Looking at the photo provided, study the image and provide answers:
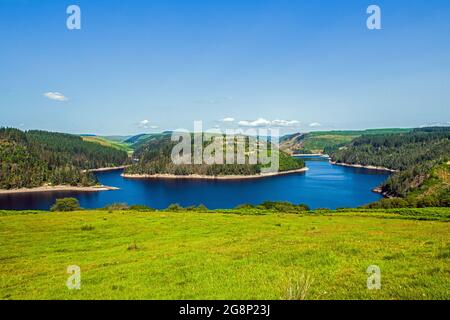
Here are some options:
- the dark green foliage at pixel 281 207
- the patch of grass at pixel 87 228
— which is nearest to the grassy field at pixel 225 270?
the patch of grass at pixel 87 228

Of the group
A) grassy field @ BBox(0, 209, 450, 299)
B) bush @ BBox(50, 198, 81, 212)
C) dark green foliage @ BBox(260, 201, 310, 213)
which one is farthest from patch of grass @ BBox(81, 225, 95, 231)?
bush @ BBox(50, 198, 81, 212)

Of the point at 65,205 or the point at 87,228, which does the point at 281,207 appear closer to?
the point at 87,228

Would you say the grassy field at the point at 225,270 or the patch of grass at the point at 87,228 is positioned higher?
the grassy field at the point at 225,270

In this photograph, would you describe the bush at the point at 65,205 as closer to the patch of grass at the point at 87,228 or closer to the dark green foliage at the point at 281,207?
the patch of grass at the point at 87,228

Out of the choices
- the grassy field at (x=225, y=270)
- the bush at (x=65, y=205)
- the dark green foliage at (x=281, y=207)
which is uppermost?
the grassy field at (x=225, y=270)

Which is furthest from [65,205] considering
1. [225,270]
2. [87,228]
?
[225,270]

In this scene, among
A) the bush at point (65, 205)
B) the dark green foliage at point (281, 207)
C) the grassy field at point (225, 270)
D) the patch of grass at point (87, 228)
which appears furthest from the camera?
the bush at point (65, 205)

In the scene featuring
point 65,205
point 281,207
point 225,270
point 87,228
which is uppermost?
point 225,270

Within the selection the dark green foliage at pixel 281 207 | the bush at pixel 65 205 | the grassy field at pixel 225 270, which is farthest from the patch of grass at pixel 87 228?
the bush at pixel 65 205

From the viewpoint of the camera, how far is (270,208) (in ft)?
241

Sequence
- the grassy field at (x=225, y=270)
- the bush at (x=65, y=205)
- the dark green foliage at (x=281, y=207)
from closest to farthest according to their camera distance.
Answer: the grassy field at (x=225, y=270) < the dark green foliage at (x=281, y=207) < the bush at (x=65, y=205)

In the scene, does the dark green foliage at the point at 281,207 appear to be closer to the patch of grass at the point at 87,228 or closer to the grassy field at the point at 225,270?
the patch of grass at the point at 87,228

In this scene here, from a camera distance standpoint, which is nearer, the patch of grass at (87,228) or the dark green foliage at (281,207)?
the patch of grass at (87,228)
